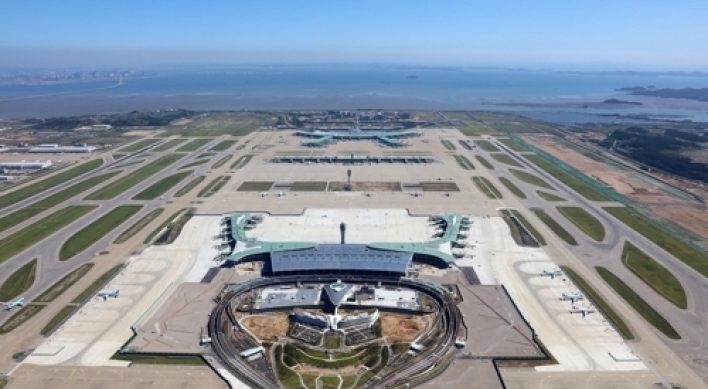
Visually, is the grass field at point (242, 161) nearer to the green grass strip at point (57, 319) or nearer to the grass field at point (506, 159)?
the grass field at point (506, 159)

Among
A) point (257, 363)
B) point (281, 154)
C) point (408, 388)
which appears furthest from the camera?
point (281, 154)

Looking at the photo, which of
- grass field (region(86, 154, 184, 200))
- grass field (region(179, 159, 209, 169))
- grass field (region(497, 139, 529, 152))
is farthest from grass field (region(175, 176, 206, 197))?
grass field (region(497, 139, 529, 152))

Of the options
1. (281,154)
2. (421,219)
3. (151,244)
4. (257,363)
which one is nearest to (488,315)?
(257,363)

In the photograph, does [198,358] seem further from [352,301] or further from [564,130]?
[564,130]

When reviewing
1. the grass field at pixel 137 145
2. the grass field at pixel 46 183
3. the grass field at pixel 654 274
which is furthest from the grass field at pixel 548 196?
the grass field at pixel 137 145

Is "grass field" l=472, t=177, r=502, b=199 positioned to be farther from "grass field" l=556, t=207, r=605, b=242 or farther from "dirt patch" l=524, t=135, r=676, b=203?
"dirt patch" l=524, t=135, r=676, b=203

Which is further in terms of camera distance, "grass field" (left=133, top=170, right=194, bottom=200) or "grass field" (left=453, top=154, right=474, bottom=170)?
"grass field" (left=453, top=154, right=474, bottom=170)
